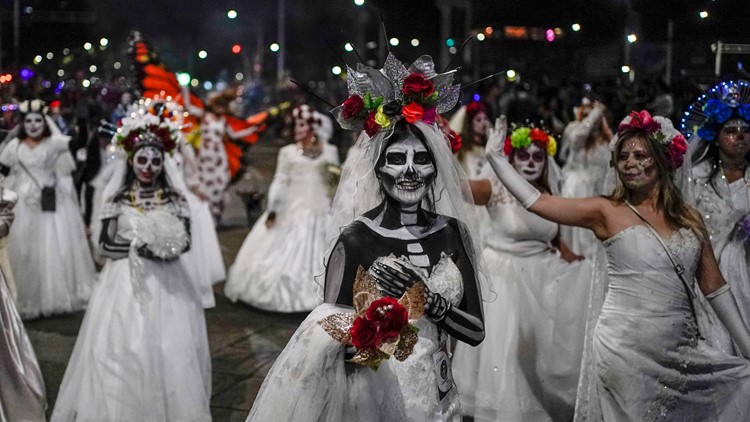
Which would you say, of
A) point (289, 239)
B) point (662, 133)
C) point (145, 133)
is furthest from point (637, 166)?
point (289, 239)

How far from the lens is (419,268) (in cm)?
420

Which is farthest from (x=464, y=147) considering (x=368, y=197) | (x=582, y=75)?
(x=582, y=75)

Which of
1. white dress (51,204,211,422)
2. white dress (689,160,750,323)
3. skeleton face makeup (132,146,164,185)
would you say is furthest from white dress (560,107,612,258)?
white dress (51,204,211,422)

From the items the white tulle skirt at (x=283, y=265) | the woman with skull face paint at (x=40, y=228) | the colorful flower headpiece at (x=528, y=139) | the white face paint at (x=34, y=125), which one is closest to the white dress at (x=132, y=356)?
the colorful flower headpiece at (x=528, y=139)

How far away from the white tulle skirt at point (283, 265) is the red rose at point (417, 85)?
616cm

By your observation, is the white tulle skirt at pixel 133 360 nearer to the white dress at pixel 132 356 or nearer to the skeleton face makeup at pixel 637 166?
the white dress at pixel 132 356

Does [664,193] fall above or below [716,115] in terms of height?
below

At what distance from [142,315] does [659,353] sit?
344 centimetres

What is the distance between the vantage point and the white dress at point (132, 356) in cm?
649

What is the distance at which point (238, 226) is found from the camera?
17453mm

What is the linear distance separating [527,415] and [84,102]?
8.58 m

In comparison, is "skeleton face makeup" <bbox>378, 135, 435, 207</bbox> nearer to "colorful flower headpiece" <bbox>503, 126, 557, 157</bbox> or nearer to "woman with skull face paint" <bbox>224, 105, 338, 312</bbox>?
"colorful flower headpiece" <bbox>503, 126, 557, 157</bbox>

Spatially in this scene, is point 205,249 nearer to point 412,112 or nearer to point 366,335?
point 412,112

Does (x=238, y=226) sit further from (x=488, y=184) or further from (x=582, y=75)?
(x=488, y=184)
